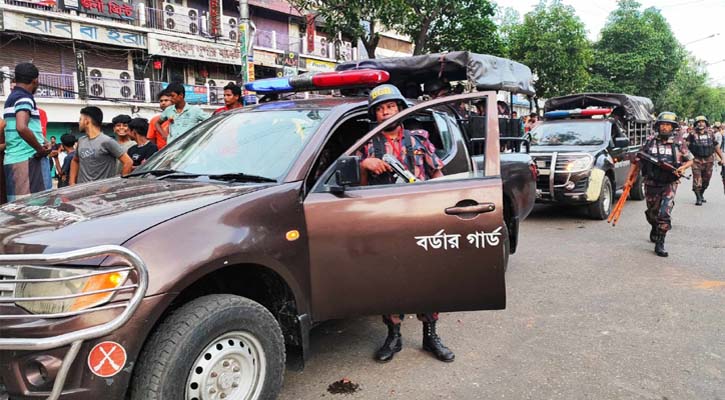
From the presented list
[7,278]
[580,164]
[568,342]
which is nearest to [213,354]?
[7,278]

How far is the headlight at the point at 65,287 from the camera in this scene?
1967mm

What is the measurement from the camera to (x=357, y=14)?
481 inches

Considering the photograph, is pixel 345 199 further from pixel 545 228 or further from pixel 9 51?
pixel 9 51

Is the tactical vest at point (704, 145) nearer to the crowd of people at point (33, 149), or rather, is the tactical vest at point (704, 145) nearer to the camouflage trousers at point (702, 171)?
the camouflage trousers at point (702, 171)

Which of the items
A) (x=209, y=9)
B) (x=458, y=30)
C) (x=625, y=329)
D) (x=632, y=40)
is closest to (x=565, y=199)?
(x=625, y=329)

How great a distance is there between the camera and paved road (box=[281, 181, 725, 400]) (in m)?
3.04

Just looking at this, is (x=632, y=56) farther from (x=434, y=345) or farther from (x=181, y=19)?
(x=434, y=345)

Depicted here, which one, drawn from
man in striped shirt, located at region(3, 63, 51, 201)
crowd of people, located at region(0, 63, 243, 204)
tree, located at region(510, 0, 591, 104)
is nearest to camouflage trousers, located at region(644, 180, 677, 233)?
crowd of people, located at region(0, 63, 243, 204)

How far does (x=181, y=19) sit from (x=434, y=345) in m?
24.1

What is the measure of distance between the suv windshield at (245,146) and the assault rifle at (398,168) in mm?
481

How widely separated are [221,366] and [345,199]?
1.04m

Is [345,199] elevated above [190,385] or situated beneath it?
elevated above

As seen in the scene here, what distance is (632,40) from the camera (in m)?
31.1

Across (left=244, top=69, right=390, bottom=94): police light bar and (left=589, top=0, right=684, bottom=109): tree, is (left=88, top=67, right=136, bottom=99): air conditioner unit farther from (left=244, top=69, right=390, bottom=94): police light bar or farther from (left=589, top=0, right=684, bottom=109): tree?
(left=589, top=0, right=684, bottom=109): tree
